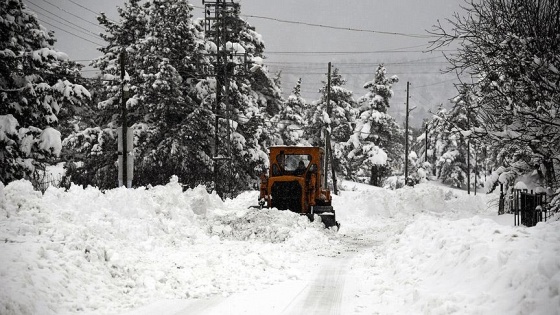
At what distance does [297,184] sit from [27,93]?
12.2 m

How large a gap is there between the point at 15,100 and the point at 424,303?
19408mm

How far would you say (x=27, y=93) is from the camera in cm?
1958

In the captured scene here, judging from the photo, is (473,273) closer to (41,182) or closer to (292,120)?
(41,182)

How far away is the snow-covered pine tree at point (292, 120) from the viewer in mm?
40406

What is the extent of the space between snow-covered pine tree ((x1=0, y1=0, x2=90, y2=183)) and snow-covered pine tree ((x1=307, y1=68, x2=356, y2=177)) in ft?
86.3

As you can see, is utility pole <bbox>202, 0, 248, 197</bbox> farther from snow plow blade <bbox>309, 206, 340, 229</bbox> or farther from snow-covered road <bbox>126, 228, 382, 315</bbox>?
snow-covered road <bbox>126, 228, 382, 315</bbox>

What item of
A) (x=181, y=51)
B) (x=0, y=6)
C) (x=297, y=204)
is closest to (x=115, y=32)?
(x=181, y=51)

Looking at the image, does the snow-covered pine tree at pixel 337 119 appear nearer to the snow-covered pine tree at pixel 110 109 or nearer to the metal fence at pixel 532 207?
the snow-covered pine tree at pixel 110 109

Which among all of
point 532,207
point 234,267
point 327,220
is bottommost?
point 327,220

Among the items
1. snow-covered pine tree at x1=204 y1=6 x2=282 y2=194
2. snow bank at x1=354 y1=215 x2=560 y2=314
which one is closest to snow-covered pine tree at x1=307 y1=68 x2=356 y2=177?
snow-covered pine tree at x1=204 y1=6 x2=282 y2=194

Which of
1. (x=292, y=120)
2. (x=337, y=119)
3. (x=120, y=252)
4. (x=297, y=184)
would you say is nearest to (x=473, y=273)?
(x=120, y=252)

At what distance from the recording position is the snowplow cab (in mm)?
16469

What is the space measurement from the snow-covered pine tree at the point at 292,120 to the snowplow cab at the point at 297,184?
22113mm

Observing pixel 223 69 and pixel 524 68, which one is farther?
pixel 223 69
